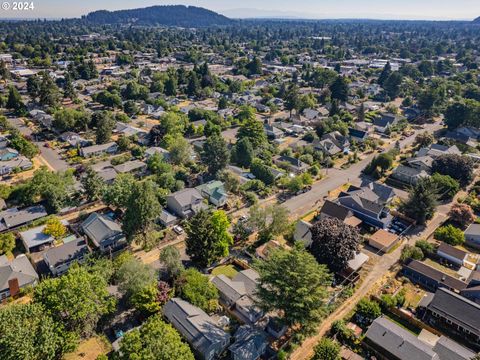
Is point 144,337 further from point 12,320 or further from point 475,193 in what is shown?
point 475,193

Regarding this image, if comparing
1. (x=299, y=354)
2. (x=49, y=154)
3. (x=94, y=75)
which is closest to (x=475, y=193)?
(x=299, y=354)

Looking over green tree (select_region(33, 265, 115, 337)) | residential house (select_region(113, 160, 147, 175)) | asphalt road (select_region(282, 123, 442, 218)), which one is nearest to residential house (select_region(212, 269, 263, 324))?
green tree (select_region(33, 265, 115, 337))

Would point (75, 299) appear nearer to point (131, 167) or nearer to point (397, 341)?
point (397, 341)

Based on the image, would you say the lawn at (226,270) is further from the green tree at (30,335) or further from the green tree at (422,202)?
the green tree at (422,202)

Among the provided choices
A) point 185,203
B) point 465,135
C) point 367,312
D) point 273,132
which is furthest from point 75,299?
point 465,135

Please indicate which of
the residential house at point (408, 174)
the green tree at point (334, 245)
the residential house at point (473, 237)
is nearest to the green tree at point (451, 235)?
the residential house at point (473, 237)

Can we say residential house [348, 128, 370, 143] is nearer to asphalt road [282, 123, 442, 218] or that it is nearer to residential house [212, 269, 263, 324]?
asphalt road [282, 123, 442, 218]

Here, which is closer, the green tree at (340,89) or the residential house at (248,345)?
the residential house at (248,345)
